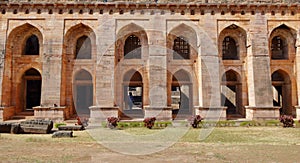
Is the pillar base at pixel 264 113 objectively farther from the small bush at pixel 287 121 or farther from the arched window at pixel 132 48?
the arched window at pixel 132 48

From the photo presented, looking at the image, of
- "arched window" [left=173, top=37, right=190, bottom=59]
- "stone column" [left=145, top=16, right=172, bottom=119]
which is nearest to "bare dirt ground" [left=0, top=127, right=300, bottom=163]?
"stone column" [left=145, top=16, right=172, bottom=119]

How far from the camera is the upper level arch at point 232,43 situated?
19.6 meters

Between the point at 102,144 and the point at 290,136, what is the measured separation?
8.58 m

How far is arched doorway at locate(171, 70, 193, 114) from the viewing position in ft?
70.0

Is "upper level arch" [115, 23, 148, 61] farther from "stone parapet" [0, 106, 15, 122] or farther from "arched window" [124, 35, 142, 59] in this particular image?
"stone parapet" [0, 106, 15, 122]

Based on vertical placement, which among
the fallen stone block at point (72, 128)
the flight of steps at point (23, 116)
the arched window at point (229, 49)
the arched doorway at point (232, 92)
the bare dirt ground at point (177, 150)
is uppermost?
the arched window at point (229, 49)

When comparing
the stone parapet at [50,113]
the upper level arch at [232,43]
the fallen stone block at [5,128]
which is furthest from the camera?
the upper level arch at [232,43]

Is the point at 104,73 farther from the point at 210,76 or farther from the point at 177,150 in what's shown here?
the point at 177,150

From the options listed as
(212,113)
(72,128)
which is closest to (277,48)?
(212,113)

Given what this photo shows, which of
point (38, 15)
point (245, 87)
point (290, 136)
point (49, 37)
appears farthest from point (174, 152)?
point (38, 15)

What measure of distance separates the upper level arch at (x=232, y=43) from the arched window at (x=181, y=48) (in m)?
2.59

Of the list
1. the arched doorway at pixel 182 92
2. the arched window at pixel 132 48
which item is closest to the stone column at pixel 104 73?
the arched window at pixel 132 48

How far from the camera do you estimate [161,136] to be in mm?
12023

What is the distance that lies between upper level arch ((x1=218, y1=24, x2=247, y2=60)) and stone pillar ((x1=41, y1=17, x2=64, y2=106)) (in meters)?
12.0
